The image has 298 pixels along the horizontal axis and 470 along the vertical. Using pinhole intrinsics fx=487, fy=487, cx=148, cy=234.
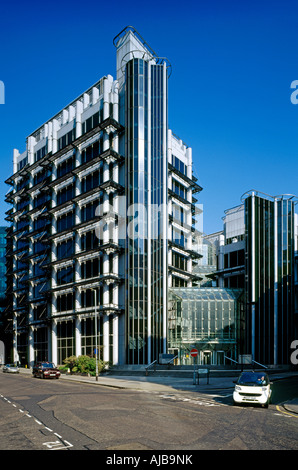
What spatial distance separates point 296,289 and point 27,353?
151 feet

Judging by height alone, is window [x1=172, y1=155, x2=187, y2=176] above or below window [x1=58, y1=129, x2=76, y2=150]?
below

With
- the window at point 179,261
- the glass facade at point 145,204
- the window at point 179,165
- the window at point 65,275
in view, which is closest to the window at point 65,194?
the window at point 65,275

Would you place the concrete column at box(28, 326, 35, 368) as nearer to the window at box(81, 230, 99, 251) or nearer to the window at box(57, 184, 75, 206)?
the window at box(81, 230, 99, 251)

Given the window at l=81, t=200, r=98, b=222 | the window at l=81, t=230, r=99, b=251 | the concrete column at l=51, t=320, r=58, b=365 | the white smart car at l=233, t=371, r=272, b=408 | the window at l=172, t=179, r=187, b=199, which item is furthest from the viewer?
the window at l=172, t=179, r=187, b=199

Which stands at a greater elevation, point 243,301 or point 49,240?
point 49,240

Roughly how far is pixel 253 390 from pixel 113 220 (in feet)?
129

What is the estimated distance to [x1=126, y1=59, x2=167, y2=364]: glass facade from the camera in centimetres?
5756

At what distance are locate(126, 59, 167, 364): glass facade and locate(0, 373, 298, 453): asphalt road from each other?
3128cm

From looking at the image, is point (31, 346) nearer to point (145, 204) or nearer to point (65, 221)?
point (65, 221)

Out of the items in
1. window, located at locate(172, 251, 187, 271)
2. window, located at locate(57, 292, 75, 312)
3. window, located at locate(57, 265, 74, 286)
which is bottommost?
window, located at locate(57, 292, 75, 312)

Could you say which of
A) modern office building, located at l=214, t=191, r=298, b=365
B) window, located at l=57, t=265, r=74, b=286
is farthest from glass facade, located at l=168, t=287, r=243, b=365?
window, located at l=57, t=265, r=74, b=286

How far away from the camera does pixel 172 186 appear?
71.5 metres
